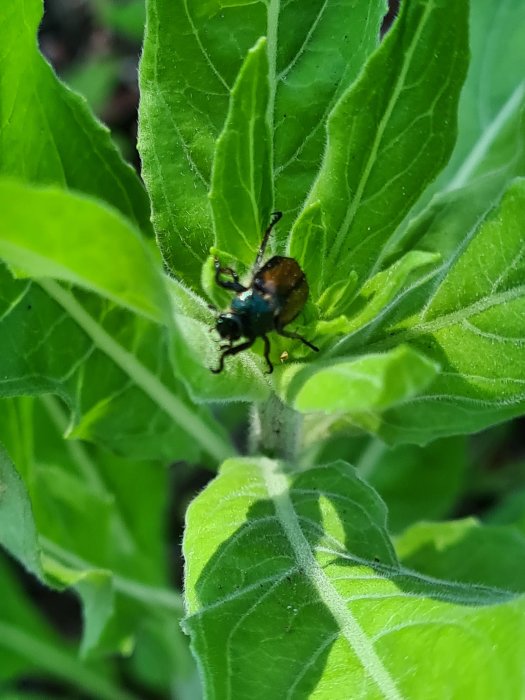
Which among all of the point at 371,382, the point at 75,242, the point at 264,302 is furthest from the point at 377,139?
the point at 75,242

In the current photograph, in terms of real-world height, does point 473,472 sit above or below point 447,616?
below

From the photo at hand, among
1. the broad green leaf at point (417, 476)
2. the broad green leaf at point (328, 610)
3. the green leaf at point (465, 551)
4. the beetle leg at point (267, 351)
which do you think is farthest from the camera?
the broad green leaf at point (417, 476)

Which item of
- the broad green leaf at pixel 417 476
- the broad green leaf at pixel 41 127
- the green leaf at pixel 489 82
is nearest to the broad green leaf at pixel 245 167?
the broad green leaf at pixel 41 127

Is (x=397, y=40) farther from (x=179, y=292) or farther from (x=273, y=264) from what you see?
(x=179, y=292)

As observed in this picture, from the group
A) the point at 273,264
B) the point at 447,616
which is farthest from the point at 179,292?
the point at 447,616

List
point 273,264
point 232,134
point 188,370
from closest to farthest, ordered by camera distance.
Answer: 1. point 188,370
2. point 232,134
3. point 273,264

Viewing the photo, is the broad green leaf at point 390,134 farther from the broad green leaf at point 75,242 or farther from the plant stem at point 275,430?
the broad green leaf at point 75,242

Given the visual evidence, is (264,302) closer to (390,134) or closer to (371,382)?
(390,134)
